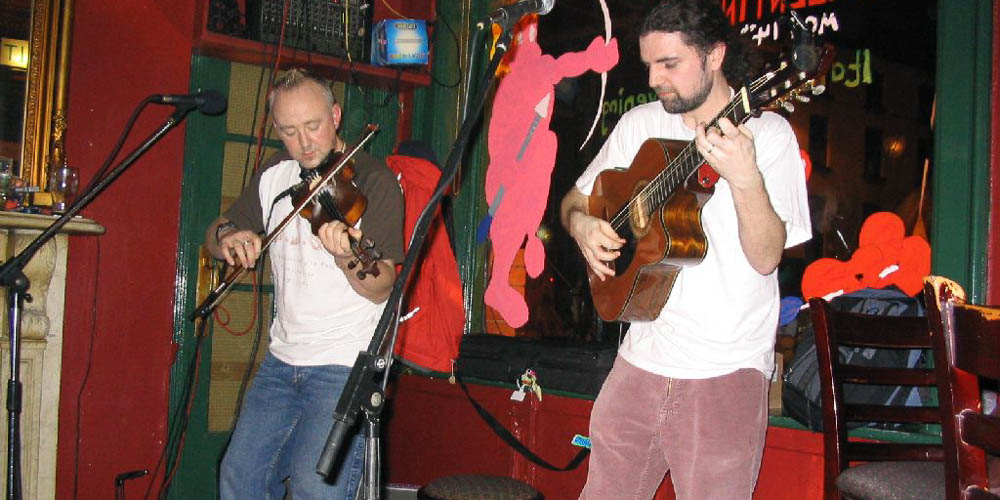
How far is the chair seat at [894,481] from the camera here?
1.70 metres

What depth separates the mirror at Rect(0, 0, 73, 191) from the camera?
3.53 metres

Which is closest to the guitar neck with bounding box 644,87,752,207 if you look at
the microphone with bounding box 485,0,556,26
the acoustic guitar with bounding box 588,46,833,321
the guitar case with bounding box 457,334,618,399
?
the acoustic guitar with bounding box 588,46,833,321

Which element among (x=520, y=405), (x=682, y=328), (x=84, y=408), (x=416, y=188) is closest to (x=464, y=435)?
(x=520, y=405)

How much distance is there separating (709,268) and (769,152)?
0.30 m

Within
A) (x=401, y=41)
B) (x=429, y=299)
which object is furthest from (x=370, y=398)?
(x=401, y=41)

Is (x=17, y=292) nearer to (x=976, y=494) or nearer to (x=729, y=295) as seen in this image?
(x=729, y=295)

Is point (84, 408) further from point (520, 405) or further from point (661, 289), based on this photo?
point (661, 289)

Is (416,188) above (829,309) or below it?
above

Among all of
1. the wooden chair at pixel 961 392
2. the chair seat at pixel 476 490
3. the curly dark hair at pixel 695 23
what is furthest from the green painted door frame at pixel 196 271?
the wooden chair at pixel 961 392

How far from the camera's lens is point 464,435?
12.0 ft

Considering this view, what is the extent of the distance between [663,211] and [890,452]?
81cm

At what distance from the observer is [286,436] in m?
2.35

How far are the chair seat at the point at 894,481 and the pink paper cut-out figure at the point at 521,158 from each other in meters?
1.99

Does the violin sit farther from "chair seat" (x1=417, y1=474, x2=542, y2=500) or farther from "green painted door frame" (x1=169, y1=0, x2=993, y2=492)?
"green painted door frame" (x1=169, y1=0, x2=993, y2=492)
